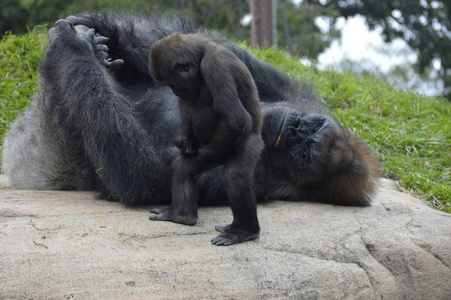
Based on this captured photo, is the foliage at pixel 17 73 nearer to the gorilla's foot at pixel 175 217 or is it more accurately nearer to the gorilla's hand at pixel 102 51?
the gorilla's hand at pixel 102 51

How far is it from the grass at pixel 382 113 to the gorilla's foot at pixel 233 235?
232cm

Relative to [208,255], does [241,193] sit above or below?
above

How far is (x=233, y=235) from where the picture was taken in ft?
9.89

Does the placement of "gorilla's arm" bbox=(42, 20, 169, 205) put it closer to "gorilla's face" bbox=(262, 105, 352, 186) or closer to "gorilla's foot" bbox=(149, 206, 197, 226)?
"gorilla's foot" bbox=(149, 206, 197, 226)

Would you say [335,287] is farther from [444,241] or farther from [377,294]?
[444,241]

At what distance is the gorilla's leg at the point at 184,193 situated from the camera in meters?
3.18

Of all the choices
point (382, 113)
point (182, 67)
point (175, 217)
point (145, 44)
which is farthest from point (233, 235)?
point (382, 113)

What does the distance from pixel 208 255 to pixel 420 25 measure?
565 inches

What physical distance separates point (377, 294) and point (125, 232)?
4.60 ft

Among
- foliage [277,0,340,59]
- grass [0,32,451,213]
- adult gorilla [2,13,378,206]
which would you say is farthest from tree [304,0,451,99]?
adult gorilla [2,13,378,206]

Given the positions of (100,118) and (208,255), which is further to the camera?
(100,118)

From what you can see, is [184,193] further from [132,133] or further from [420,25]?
[420,25]

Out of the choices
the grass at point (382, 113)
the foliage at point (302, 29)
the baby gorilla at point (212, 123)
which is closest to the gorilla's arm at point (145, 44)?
the grass at point (382, 113)

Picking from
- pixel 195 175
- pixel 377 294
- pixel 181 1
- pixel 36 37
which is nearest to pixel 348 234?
pixel 377 294
